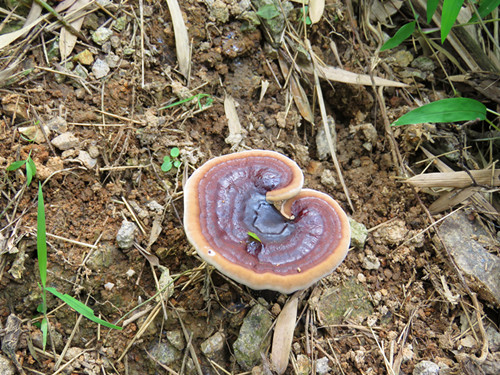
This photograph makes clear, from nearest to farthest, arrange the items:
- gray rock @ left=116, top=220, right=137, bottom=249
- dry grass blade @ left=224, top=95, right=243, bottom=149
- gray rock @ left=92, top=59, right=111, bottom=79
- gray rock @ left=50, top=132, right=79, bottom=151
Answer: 1. gray rock @ left=116, top=220, right=137, bottom=249
2. gray rock @ left=50, top=132, right=79, bottom=151
3. gray rock @ left=92, top=59, right=111, bottom=79
4. dry grass blade @ left=224, top=95, right=243, bottom=149

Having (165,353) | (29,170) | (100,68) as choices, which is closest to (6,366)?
(165,353)

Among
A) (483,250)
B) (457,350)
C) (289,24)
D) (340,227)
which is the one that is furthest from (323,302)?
(289,24)

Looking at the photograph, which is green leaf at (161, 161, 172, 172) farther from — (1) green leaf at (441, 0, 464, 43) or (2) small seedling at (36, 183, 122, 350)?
(1) green leaf at (441, 0, 464, 43)

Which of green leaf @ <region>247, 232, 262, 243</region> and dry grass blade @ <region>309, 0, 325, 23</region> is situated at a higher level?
A: dry grass blade @ <region>309, 0, 325, 23</region>

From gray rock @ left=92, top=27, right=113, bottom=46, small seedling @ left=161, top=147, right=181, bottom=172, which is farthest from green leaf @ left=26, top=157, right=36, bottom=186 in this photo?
gray rock @ left=92, top=27, right=113, bottom=46

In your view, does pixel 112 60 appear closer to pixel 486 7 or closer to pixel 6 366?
pixel 6 366

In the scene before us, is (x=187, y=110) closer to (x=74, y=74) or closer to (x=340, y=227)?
(x=74, y=74)
